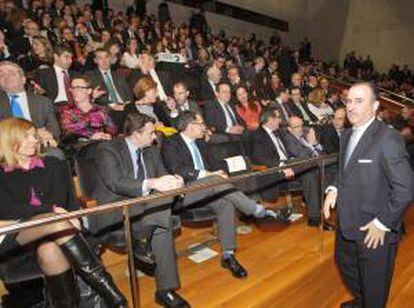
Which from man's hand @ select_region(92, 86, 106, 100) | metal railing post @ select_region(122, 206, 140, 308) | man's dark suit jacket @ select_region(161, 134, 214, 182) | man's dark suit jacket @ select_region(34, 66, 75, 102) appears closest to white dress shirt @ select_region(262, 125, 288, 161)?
man's dark suit jacket @ select_region(161, 134, 214, 182)

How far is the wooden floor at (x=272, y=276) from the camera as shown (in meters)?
2.35

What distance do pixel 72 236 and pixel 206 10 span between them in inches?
372

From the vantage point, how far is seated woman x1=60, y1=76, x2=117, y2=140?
3.10 meters

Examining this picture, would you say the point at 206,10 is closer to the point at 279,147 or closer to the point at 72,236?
the point at 279,147

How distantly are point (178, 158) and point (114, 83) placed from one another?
5.65 feet

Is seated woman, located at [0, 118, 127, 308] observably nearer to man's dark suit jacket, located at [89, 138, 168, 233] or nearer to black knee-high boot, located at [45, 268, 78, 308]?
black knee-high boot, located at [45, 268, 78, 308]

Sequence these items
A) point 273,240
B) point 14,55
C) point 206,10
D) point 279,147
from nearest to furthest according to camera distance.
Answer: point 273,240
point 279,147
point 14,55
point 206,10

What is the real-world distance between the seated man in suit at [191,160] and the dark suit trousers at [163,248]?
1.90 ft

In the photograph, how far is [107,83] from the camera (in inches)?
167

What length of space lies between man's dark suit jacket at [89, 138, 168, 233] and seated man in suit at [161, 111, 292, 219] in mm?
503

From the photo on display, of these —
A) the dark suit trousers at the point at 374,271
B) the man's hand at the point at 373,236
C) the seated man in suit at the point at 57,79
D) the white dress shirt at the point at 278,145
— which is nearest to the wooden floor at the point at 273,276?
the dark suit trousers at the point at 374,271

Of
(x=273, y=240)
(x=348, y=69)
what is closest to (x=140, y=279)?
(x=273, y=240)

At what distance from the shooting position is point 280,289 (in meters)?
2.45

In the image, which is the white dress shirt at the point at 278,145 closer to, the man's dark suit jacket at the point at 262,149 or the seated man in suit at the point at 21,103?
the man's dark suit jacket at the point at 262,149
